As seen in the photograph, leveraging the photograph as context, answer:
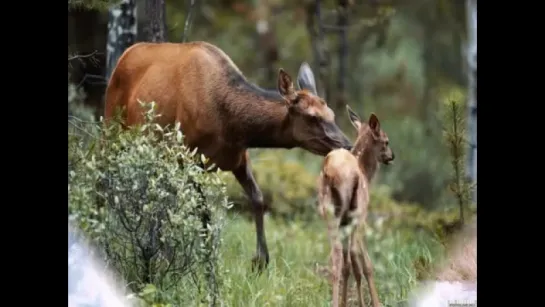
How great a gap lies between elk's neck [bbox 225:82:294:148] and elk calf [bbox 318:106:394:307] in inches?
13.6

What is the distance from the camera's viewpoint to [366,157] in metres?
7.37

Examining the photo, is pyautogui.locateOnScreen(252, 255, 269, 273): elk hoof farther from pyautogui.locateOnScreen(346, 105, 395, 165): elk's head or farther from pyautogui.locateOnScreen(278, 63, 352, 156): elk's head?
pyautogui.locateOnScreen(346, 105, 395, 165): elk's head

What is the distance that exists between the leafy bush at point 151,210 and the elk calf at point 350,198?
24.5 inches

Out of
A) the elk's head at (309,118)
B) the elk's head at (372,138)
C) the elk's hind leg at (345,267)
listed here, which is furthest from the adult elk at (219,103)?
the elk's hind leg at (345,267)

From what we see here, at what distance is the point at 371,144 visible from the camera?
7.40 metres

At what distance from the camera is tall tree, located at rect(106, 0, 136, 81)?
766cm

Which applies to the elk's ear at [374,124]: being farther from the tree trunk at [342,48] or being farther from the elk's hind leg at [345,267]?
the elk's hind leg at [345,267]

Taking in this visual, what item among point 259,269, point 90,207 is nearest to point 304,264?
point 259,269

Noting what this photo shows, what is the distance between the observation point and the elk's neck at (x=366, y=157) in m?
7.33

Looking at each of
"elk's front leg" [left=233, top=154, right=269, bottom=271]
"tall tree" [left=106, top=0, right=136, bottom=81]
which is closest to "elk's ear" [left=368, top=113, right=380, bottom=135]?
"elk's front leg" [left=233, top=154, right=269, bottom=271]

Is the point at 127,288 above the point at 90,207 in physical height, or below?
below

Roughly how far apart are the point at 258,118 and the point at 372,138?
0.69 metres
